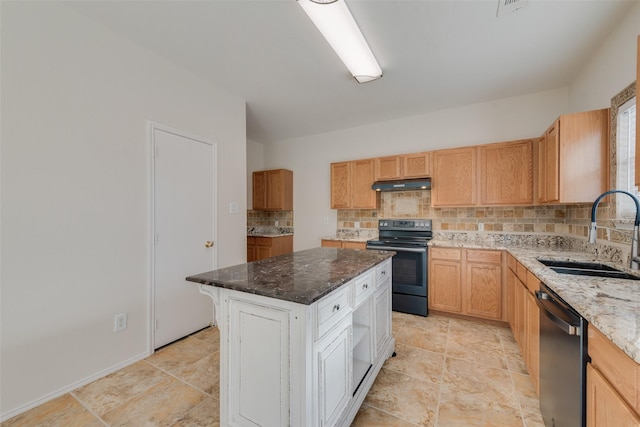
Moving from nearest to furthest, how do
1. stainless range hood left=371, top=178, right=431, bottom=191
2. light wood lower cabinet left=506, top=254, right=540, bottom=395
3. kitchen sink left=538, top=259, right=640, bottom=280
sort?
kitchen sink left=538, top=259, right=640, bottom=280 → light wood lower cabinet left=506, top=254, right=540, bottom=395 → stainless range hood left=371, top=178, right=431, bottom=191

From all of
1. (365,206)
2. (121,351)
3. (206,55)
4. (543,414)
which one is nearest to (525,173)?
(365,206)

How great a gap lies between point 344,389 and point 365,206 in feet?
9.07

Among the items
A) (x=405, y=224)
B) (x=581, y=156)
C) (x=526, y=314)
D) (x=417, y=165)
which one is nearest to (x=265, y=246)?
(x=405, y=224)

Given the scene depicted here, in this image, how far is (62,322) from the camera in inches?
71.6

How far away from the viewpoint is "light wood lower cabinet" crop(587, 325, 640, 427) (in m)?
0.74

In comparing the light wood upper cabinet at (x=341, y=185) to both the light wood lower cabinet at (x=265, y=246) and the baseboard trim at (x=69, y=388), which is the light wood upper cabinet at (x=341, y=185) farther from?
the baseboard trim at (x=69, y=388)

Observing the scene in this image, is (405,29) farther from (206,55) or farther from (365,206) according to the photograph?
(365,206)

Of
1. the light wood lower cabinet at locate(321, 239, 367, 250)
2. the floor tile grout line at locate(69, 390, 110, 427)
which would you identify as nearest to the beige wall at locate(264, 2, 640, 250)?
the light wood lower cabinet at locate(321, 239, 367, 250)

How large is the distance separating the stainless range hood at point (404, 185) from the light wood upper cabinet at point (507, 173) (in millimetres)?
649

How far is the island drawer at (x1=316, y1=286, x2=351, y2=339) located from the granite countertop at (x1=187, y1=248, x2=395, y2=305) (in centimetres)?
8

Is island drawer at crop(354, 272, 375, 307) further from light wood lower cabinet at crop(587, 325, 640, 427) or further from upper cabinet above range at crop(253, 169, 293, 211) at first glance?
upper cabinet above range at crop(253, 169, 293, 211)

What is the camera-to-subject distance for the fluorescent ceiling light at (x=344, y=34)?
163 centimetres

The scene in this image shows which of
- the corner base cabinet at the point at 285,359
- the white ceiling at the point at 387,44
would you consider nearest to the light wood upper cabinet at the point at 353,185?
the white ceiling at the point at 387,44

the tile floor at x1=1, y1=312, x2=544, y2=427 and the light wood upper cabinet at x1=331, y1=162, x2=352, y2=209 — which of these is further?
the light wood upper cabinet at x1=331, y1=162, x2=352, y2=209
